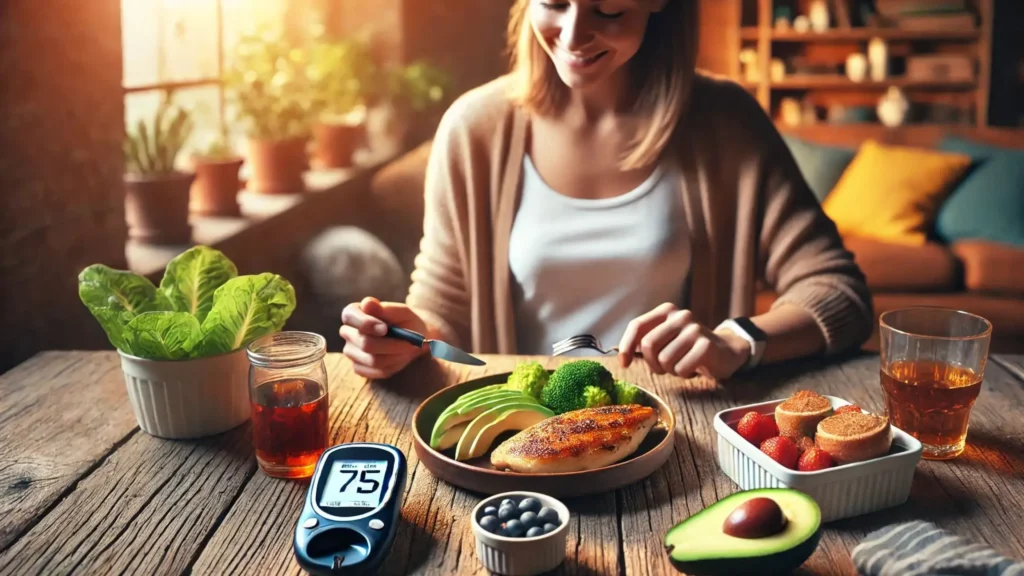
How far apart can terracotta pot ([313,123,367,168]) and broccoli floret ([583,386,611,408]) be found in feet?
8.81

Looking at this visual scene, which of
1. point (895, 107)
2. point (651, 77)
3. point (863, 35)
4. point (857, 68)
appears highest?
point (863, 35)

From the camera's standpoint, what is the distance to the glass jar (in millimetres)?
970

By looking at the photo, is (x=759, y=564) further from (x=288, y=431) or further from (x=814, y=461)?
(x=288, y=431)

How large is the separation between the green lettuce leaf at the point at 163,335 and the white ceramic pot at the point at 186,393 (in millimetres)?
11

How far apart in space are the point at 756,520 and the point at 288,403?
1.68ft

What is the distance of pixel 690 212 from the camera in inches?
64.7

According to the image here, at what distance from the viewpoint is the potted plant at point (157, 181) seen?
2203 mm

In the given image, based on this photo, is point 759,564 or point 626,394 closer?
point 759,564

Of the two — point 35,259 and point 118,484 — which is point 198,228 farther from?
point 118,484

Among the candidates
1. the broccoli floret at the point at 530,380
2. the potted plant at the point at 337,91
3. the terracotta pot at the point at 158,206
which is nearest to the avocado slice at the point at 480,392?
the broccoli floret at the point at 530,380

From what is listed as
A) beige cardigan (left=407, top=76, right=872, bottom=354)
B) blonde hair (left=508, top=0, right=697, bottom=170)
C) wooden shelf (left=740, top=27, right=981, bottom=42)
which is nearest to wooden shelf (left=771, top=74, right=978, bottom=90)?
wooden shelf (left=740, top=27, right=981, bottom=42)

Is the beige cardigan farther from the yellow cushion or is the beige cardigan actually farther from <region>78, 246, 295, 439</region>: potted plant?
the yellow cushion

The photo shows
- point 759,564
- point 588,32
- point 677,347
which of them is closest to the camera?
point 759,564

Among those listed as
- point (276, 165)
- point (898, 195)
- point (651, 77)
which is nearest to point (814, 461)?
point (651, 77)
